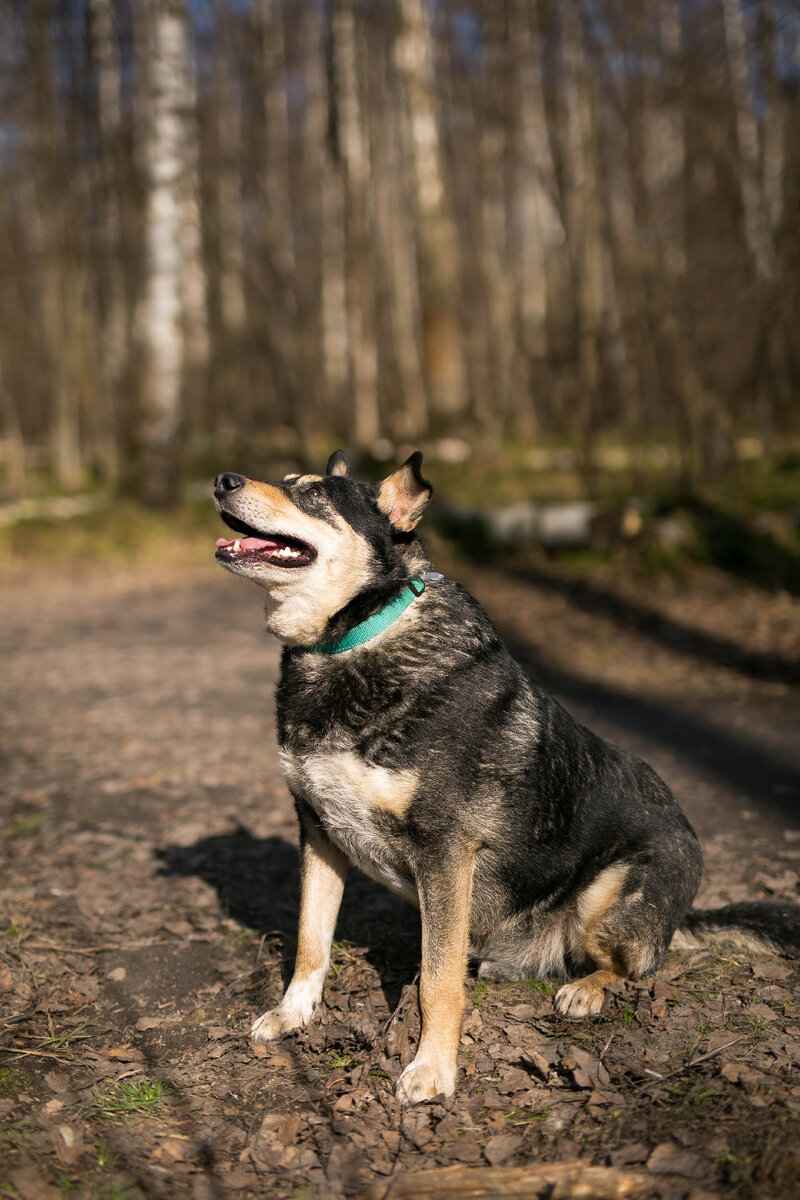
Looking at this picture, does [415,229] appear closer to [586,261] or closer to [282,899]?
[586,261]

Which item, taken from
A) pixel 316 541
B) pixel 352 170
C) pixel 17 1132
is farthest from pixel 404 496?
pixel 352 170

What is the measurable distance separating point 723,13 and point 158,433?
996cm

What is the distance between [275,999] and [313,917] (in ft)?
1.57

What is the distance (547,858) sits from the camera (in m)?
3.46

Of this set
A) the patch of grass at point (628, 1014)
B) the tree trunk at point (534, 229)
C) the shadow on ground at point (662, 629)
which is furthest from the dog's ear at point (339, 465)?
the tree trunk at point (534, 229)

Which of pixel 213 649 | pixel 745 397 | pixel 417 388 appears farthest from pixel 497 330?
pixel 213 649

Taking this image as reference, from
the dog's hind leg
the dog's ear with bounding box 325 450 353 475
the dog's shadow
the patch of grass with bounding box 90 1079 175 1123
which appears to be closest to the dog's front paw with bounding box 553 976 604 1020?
the dog's hind leg

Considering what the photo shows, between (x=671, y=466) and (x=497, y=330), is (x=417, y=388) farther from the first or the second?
(x=671, y=466)

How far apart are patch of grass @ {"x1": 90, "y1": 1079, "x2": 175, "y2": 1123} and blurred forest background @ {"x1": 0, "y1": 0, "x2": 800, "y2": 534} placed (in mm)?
9387

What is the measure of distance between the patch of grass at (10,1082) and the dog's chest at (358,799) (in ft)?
4.34

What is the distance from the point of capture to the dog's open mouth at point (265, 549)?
3467 millimetres

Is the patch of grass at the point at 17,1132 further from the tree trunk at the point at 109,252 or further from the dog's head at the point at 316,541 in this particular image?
the tree trunk at the point at 109,252

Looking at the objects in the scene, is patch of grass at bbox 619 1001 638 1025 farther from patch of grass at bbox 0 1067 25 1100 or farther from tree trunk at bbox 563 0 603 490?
tree trunk at bbox 563 0 603 490

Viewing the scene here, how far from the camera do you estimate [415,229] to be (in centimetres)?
2275
